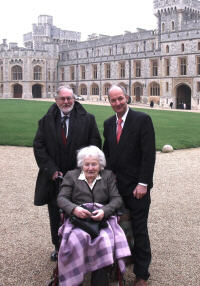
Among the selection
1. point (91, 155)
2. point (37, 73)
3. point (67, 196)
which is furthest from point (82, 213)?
point (37, 73)

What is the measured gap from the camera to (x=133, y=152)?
3543 millimetres

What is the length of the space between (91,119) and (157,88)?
36890 mm

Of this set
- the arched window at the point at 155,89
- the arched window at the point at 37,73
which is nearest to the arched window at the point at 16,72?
the arched window at the point at 37,73

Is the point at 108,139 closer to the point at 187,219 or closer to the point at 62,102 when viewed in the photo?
the point at 62,102

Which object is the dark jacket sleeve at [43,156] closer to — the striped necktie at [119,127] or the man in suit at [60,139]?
the man in suit at [60,139]

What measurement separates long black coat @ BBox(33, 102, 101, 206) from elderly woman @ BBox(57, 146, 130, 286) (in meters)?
0.34

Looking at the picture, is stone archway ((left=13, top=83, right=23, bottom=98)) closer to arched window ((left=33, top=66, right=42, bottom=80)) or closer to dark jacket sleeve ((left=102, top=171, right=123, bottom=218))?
arched window ((left=33, top=66, right=42, bottom=80))

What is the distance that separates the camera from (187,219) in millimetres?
5301

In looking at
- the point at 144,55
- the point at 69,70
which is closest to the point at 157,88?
the point at 144,55

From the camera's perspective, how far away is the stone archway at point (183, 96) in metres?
37.3

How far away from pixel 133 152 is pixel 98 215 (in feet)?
2.47

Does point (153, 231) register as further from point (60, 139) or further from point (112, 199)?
Answer: point (60, 139)

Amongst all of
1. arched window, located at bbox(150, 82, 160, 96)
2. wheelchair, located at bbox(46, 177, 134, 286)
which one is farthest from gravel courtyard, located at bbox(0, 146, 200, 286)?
arched window, located at bbox(150, 82, 160, 96)

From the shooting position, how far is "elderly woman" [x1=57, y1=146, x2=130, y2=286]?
309 cm
